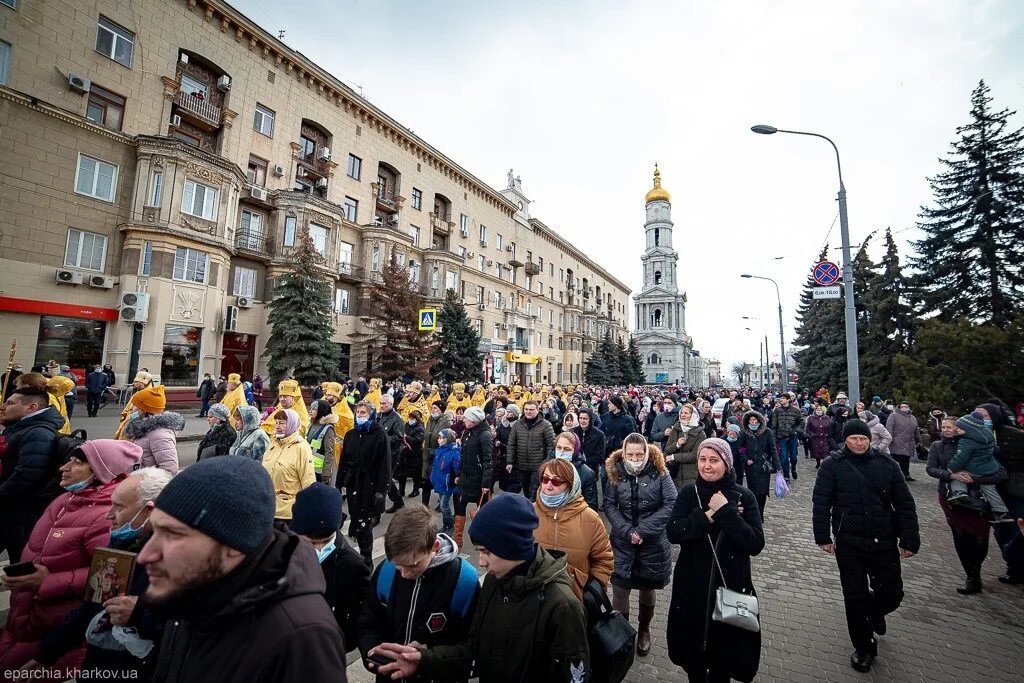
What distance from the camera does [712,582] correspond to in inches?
115

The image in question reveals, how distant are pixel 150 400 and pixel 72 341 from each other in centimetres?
2005

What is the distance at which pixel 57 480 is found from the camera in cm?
375

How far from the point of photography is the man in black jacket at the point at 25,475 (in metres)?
3.56

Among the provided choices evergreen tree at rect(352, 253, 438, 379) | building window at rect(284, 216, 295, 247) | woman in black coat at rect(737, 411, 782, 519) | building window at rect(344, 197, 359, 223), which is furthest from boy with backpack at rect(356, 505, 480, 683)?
building window at rect(344, 197, 359, 223)

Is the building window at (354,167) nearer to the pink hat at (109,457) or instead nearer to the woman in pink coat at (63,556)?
the pink hat at (109,457)

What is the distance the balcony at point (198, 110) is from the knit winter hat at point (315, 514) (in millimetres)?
28794

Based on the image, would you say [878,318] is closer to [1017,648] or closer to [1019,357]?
[1019,357]

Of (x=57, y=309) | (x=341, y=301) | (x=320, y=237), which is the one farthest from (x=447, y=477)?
(x=341, y=301)

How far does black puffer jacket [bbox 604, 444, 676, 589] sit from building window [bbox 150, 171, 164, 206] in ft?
83.5

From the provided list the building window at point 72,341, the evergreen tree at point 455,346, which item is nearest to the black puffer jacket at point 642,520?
the building window at point 72,341

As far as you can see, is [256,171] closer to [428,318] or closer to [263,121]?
[263,121]

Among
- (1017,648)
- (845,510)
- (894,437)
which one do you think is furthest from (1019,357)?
(845,510)

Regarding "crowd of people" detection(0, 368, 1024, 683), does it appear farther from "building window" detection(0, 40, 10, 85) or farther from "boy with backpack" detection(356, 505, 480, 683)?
"building window" detection(0, 40, 10, 85)

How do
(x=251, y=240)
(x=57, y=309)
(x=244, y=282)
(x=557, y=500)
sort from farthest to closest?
(x=251, y=240), (x=244, y=282), (x=57, y=309), (x=557, y=500)
